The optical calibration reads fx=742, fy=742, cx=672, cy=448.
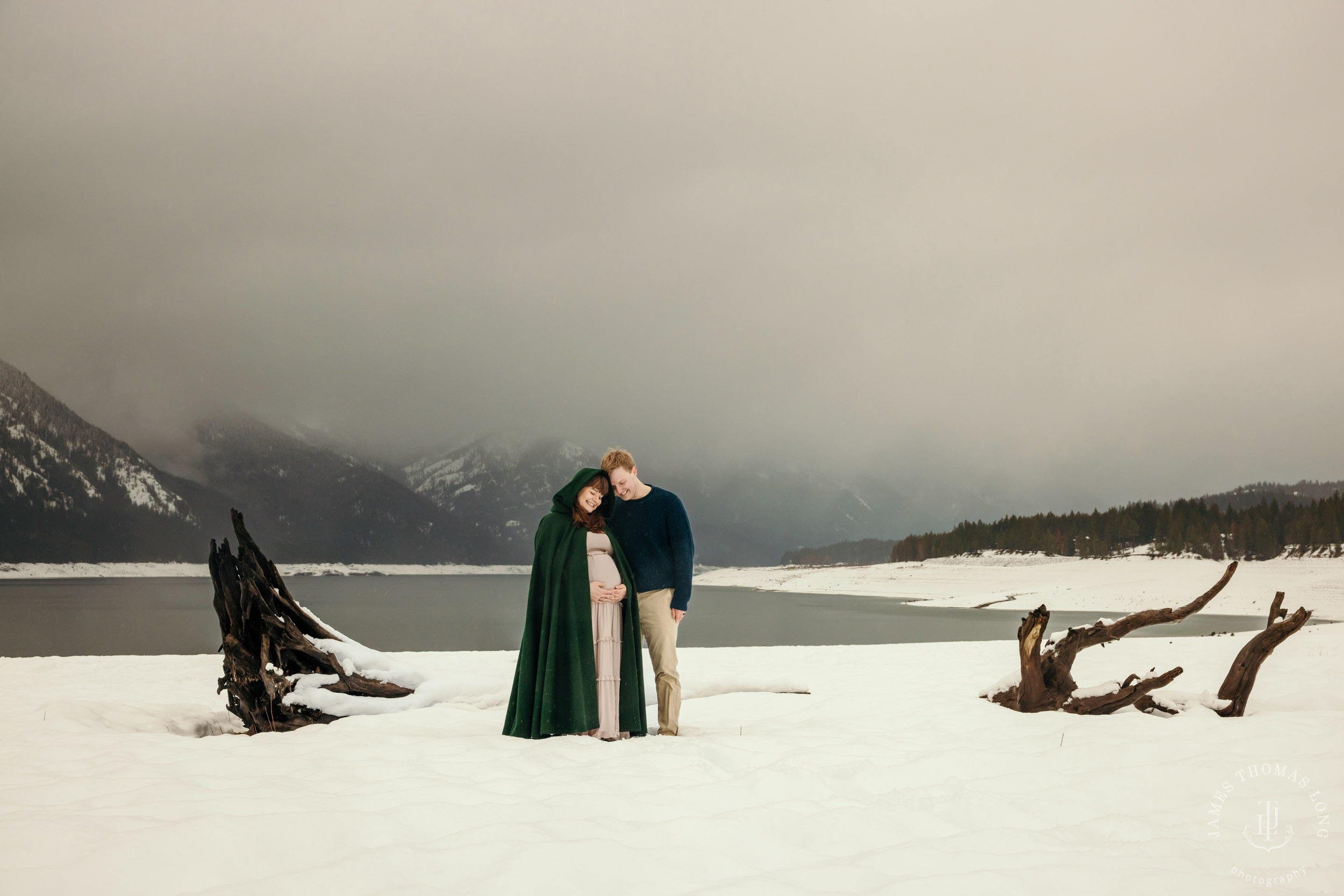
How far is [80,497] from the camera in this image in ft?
535

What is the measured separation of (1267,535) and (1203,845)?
8656 cm

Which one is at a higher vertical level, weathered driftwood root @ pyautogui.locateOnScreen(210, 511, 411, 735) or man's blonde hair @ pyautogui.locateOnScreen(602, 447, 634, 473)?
man's blonde hair @ pyautogui.locateOnScreen(602, 447, 634, 473)

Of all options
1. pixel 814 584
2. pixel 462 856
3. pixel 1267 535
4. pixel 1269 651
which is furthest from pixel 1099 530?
pixel 462 856

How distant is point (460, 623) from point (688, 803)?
34.8 m

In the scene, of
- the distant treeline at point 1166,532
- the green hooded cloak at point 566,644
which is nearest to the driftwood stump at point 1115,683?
the green hooded cloak at point 566,644

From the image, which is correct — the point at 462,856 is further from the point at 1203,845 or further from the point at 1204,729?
the point at 1204,729

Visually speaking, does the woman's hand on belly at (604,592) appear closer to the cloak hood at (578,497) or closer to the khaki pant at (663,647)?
the khaki pant at (663,647)

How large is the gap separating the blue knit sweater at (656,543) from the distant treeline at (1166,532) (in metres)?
75.0

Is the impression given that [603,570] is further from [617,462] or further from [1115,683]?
[1115,683]

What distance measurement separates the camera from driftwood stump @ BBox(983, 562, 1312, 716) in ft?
22.4

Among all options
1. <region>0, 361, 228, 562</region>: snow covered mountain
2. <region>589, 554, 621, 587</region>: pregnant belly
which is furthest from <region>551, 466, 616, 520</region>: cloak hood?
<region>0, 361, 228, 562</region>: snow covered mountain

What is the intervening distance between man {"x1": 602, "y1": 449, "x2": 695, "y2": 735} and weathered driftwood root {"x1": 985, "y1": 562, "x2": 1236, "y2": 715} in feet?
10.8

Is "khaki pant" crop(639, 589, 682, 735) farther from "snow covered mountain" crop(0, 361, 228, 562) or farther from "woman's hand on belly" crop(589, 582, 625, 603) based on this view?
"snow covered mountain" crop(0, 361, 228, 562)

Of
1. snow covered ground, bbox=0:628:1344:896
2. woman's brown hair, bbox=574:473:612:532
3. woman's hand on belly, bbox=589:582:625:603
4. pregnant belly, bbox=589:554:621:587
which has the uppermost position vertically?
woman's brown hair, bbox=574:473:612:532
